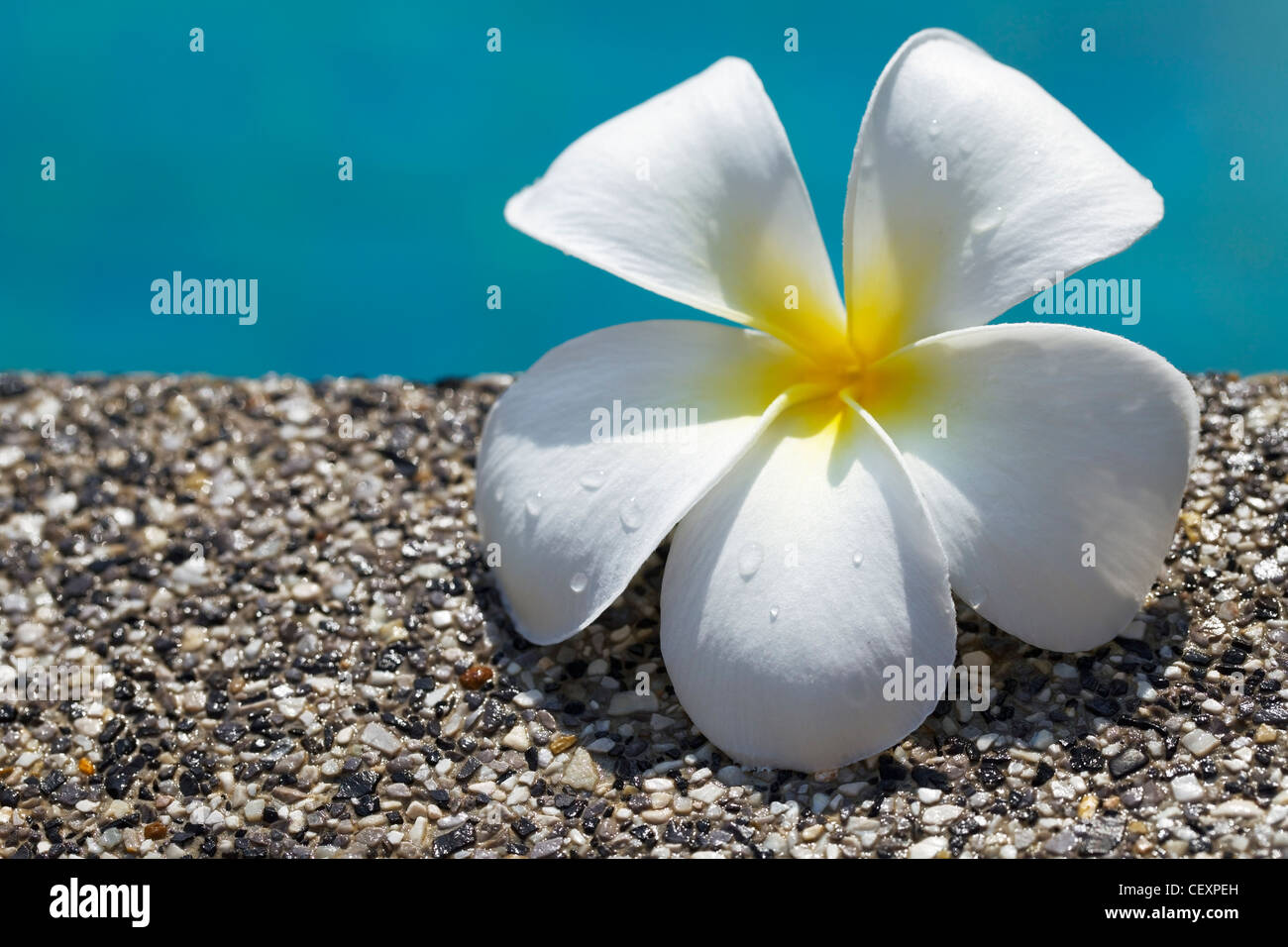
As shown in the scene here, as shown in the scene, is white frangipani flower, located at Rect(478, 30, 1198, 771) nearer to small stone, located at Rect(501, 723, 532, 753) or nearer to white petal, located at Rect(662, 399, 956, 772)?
white petal, located at Rect(662, 399, 956, 772)

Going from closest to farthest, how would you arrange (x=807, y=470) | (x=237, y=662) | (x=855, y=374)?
(x=807, y=470) → (x=855, y=374) → (x=237, y=662)

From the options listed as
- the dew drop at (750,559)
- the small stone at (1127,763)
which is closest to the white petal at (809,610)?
the dew drop at (750,559)

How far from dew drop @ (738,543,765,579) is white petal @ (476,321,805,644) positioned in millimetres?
87

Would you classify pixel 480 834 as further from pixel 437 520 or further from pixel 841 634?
pixel 437 520

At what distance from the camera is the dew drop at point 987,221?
147cm

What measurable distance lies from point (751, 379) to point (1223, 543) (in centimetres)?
70

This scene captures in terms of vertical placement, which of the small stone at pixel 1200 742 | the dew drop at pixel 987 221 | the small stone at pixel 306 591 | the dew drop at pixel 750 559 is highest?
the dew drop at pixel 987 221

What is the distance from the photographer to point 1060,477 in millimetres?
1418

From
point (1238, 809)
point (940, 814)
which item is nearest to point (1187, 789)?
point (1238, 809)

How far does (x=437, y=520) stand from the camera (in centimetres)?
200

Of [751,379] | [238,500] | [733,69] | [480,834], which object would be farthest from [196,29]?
[480,834]

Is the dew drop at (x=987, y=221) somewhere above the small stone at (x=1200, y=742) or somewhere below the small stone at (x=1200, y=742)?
above

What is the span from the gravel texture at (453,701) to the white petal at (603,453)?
0.57 feet

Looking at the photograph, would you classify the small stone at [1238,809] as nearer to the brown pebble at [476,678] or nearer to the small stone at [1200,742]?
the small stone at [1200,742]
